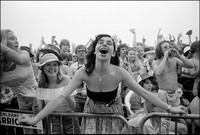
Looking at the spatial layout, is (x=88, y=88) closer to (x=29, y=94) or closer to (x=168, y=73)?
(x=29, y=94)

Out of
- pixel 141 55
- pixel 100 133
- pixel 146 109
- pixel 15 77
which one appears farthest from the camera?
pixel 141 55

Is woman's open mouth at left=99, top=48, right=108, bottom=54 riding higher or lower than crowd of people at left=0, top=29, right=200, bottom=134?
higher

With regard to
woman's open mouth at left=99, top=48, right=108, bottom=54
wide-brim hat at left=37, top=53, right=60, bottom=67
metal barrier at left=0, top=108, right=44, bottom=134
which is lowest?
metal barrier at left=0, top=108, right=44, bottom=134

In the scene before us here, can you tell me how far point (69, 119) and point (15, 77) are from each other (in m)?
0.95

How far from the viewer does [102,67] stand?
2.12 meters

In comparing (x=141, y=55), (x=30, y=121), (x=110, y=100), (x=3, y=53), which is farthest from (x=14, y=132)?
(x=141, y=55)

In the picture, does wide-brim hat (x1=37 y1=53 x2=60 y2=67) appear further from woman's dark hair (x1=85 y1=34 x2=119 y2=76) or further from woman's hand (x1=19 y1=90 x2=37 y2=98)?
woman's dark hair (x1=85 y1=34 x2=119 y2=76)

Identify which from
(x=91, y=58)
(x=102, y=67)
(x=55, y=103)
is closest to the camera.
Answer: (x=55, y=103)

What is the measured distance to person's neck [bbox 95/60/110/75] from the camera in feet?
6.90

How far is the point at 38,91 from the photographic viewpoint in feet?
8.04

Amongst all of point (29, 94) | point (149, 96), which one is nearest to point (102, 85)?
point (149, 96)

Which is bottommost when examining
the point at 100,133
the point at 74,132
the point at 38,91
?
the point at 74,132

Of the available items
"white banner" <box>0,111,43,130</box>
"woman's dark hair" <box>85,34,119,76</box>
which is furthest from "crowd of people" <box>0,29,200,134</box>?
"white banner" <box>0,111,43,130</box>

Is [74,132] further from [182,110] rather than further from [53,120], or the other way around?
[182,110]
